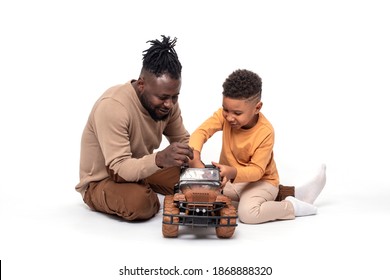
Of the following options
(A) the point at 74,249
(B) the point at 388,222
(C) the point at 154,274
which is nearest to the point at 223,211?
(C) the point at 154,274

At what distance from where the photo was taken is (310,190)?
4750 mm

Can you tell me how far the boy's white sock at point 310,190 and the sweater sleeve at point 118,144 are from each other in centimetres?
114

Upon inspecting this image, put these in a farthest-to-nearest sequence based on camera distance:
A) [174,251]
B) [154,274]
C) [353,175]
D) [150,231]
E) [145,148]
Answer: [353,175], [145,148], [150,231], [174,251], [154,274]

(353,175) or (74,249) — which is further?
(353,175)

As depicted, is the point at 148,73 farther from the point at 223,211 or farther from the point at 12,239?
the point at 12,239

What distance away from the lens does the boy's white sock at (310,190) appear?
4.75m

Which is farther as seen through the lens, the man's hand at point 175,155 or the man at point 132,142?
the man at point 132,142

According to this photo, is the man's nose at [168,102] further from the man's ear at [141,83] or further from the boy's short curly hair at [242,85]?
the boy's short curly hair at [242,85]

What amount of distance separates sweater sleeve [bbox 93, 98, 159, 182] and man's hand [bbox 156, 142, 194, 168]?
7cm

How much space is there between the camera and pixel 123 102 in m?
4.32

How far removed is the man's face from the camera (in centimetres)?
418

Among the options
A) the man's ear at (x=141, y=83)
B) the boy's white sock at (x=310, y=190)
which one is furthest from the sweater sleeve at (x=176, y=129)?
the boy's white sock at (x=310, y=190)

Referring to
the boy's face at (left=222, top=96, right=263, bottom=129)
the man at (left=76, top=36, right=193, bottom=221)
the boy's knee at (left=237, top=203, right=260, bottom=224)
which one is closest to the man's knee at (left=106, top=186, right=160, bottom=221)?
the man at (left=76, top=36, right=193, bottom=221)

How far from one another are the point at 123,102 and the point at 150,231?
32.8 inches
